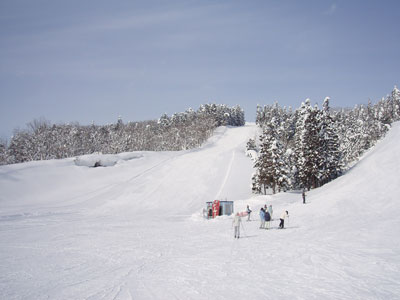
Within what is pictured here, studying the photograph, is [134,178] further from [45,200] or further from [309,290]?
[309,290]

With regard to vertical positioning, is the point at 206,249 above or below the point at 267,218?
below

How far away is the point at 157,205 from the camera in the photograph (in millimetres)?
42656

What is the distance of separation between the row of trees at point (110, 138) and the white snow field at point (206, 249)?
4375cm

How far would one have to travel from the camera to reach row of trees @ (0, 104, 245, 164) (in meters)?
84.7

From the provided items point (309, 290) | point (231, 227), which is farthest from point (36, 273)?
point (231, 227)

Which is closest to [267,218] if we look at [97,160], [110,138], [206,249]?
[206,249]

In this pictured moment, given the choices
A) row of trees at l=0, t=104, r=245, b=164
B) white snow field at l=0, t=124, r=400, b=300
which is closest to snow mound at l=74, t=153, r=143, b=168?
white snow field at l=0, t=124, r=400, b=300

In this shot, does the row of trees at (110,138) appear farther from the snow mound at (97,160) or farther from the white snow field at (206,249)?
the white snow field at (206,249)

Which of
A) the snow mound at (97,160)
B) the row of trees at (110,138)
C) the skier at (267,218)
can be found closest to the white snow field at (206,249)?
the skier at (267,218)

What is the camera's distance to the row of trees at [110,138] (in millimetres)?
84688

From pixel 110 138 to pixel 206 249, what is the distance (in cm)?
11168

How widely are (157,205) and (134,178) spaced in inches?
581

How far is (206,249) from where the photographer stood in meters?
16.7

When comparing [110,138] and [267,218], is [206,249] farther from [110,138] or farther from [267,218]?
[110,138]
